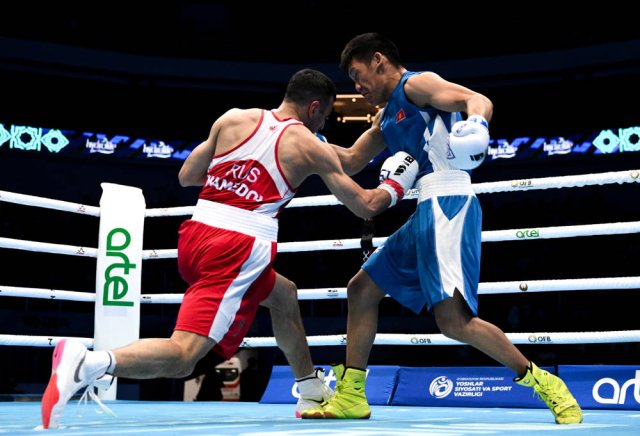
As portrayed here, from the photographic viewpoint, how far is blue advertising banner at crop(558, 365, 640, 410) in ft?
11.1

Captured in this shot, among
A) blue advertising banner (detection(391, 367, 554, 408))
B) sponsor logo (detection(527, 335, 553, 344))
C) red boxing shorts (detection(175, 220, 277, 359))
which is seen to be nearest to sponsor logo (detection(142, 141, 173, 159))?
blue advertising banner (detection(391, 367, 554, 408))

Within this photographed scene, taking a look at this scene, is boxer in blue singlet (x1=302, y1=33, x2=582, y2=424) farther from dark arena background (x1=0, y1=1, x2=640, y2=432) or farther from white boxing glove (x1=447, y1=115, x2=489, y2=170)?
dark arena background (x1=0, y1=1, x2=640, y2=432)

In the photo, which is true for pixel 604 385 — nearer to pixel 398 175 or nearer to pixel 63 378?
pixel 398 175

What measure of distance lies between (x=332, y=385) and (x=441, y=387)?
55 centimetres

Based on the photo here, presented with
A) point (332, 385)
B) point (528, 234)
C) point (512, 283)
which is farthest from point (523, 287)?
point (332, 385)

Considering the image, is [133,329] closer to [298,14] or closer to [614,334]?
[614,334]

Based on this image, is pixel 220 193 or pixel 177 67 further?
pixel 177 67

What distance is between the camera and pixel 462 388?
3.79 m

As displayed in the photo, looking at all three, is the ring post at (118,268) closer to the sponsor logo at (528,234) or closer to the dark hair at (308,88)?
the dark hair at (308,88)

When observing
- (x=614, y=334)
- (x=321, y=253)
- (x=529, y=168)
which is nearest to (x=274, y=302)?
(x=614, y=334)

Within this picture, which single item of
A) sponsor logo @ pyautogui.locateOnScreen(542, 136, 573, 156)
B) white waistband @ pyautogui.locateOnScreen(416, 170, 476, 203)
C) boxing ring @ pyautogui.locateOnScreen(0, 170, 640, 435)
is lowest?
boxing ring @ pyautogui.locateOnScreen(0, 170, 640, 435)

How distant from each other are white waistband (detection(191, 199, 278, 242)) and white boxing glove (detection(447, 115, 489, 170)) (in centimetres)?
65

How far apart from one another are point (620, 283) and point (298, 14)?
1321 cm

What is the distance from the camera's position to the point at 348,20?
15.6 meters
